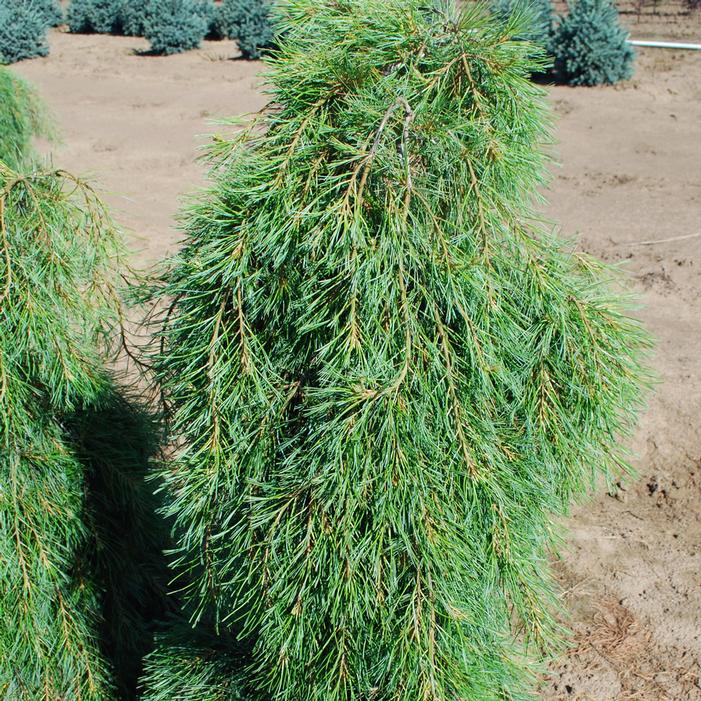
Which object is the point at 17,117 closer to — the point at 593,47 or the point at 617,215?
the point at 617,215

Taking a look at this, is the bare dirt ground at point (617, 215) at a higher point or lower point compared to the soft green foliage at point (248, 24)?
lower

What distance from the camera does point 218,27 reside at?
16.1m

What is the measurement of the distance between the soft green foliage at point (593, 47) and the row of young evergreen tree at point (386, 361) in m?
10.4

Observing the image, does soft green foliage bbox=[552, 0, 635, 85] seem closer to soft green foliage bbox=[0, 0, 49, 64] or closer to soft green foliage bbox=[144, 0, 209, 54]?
soft green foliage bbox=[144, 0, 209, 54]

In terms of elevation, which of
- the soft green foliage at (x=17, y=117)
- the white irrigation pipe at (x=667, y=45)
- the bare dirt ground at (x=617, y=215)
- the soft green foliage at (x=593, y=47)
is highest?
the soft green foliage at (x=17, y=117)

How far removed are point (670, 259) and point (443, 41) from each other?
5.22m

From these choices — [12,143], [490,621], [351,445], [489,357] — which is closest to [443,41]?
[489,357]

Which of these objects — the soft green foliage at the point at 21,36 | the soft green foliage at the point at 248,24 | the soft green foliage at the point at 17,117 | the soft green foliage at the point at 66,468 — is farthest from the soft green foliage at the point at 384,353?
the soft green foliage at the point at 21,36

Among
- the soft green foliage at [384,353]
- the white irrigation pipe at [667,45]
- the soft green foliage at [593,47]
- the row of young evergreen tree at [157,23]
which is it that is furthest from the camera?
the row of young evergreen tree at [157,23]

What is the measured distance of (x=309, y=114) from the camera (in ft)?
5.97

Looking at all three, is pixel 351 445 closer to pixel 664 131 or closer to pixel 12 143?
pixel 12 143

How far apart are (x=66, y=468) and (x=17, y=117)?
3078mm

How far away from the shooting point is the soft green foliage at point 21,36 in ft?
46.1

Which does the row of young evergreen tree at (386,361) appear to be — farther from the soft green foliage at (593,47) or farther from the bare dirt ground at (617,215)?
the soft green foliage at (593,47)
